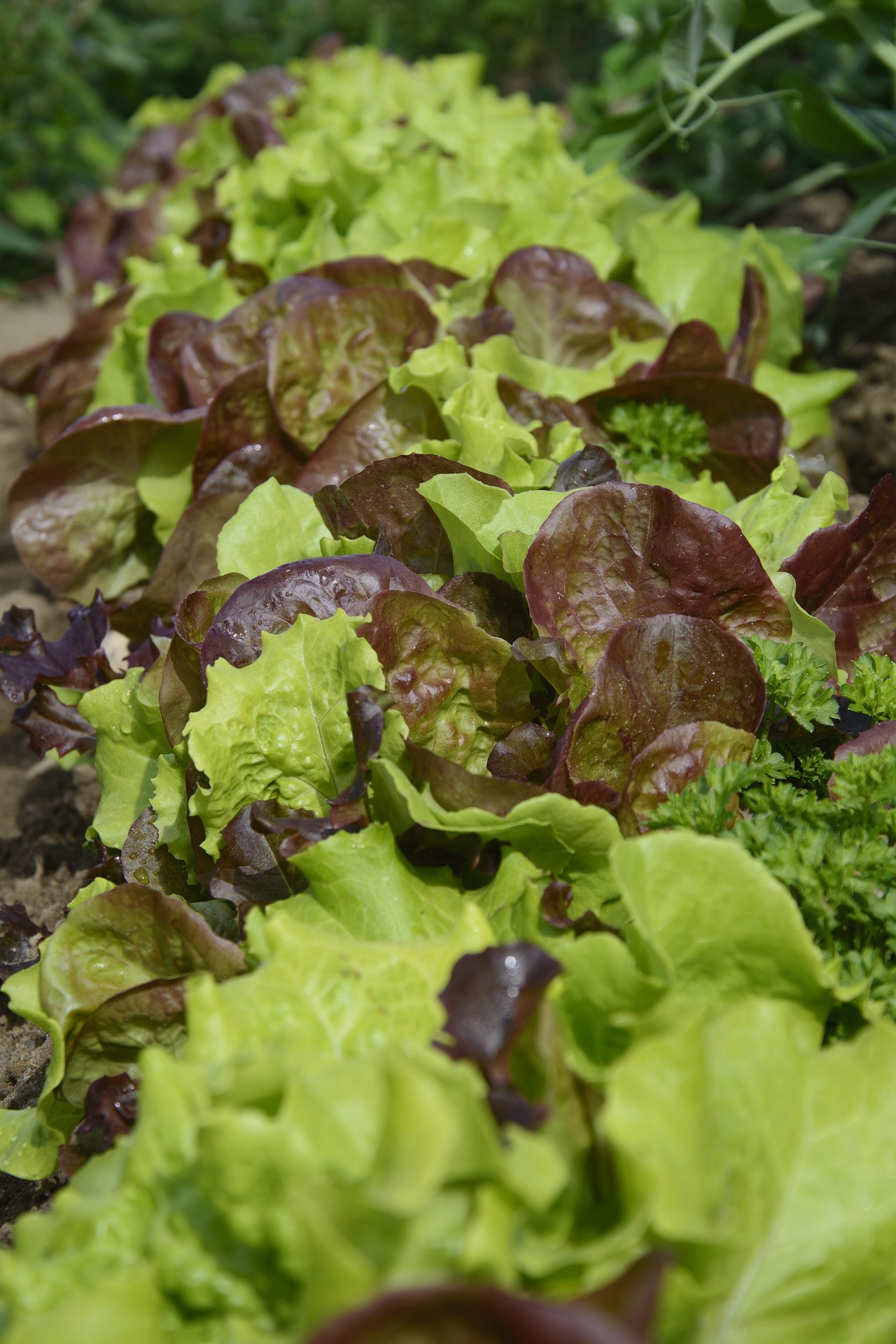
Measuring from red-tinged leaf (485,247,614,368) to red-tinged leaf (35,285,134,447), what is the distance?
5.76 ft

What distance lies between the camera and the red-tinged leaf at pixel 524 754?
1854 mm

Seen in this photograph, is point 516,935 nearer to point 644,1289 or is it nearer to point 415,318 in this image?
point 644,1289

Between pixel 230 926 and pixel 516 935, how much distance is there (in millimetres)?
543

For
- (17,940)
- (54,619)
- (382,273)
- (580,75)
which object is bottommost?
(54,619)

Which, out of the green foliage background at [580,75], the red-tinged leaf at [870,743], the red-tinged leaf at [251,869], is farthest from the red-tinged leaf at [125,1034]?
the green foliage background at [580,75]

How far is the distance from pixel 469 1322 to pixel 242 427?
2311 mm

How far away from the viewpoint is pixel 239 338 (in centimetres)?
313

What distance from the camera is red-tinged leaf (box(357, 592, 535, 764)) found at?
6.18 ft

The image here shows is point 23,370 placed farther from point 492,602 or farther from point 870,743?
point 870,743

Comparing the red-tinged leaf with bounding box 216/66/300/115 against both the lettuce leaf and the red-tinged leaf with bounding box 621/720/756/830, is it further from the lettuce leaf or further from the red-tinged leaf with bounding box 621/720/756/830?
the red-tinged leaf with bounding box 621/720/756/830

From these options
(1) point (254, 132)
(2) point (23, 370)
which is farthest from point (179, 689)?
(1) point (254, 132)

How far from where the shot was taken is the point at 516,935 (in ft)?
5.27

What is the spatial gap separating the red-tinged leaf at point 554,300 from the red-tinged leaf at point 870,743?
5.51ft

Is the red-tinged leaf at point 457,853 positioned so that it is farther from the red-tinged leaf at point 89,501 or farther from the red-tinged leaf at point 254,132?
the red-tinged leaf at point 254,132
